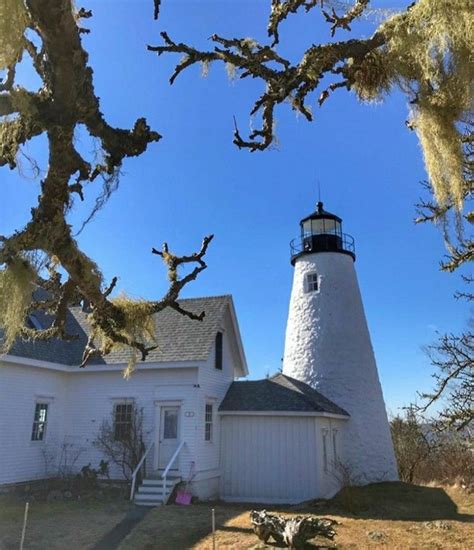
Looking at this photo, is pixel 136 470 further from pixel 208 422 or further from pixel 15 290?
pixel 15 290

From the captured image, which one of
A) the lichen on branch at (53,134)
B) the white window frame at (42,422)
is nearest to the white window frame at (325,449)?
the white window frame at (42,422)

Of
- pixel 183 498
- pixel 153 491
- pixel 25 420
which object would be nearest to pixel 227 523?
pixel 183 498

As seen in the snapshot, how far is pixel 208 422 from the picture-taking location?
1532 centimetres

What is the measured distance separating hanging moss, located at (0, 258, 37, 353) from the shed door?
12.2 m

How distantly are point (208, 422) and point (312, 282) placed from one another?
6393 mm

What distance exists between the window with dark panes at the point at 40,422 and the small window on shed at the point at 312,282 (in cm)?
954

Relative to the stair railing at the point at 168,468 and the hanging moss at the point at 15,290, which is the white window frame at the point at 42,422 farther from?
the hanging moss at the point at 15,290

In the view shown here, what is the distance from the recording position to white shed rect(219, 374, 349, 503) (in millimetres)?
14594

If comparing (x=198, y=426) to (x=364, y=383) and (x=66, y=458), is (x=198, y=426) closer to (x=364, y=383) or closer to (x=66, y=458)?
(x=66, y=458)

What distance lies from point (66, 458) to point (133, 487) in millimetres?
3065

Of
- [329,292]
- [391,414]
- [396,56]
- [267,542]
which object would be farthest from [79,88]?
[391,414]

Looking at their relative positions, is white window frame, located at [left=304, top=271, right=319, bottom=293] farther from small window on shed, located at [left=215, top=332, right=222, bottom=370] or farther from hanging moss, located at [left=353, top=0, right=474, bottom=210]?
hanging moss, located at [left=353, top=0, right=474, bottom=210]

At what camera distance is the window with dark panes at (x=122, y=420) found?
49.4 feet

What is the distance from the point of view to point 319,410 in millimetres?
14727
